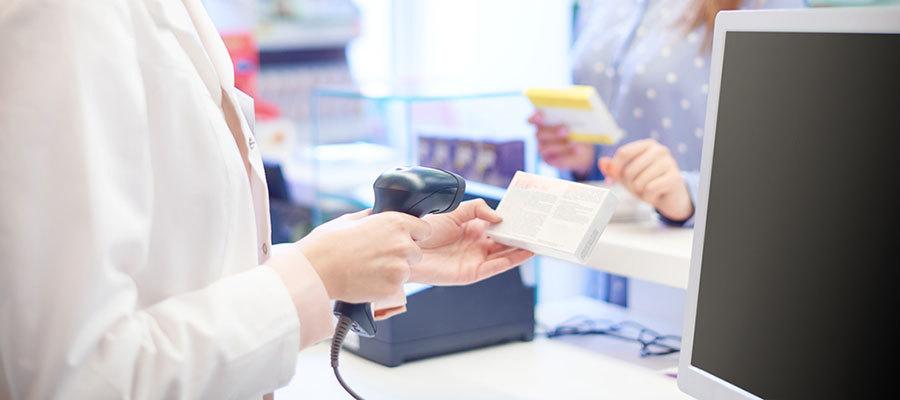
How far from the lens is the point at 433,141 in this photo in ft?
5.98

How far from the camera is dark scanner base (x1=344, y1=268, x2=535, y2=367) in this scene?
1.34m

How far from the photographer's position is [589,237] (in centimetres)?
104

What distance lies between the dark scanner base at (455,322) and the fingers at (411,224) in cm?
34

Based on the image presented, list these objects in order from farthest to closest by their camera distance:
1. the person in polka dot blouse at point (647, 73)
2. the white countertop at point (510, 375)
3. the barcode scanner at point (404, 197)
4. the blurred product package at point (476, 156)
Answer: the person in polka dot blouse at point (647, 73) → the blurred product package at point (476, 156) → the white countertop at point (510, 375) → the barcode scanner at point (404, 197)

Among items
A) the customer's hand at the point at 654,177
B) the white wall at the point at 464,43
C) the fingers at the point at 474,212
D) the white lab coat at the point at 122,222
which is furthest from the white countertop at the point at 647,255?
the white wall at the point at 464,43

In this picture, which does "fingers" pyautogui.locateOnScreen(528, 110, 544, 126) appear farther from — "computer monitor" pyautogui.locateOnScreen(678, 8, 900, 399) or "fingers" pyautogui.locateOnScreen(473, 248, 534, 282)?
"computer monitor" pyautogui.locateOnScreen(678, 8, 900, 399)

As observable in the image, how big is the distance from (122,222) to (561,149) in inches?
47.4

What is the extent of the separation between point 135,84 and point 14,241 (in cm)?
15

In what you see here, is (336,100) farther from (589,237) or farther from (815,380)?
(815,380)

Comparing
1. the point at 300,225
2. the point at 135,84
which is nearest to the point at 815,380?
the point at 135,84

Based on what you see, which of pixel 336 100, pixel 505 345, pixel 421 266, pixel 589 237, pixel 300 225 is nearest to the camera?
pixel 589 237

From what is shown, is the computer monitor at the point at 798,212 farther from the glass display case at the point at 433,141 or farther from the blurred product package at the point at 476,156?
the blurred product package at the point at 476,156

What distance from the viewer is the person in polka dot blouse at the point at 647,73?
1848 mm

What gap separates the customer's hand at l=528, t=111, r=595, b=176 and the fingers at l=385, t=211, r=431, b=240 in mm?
822
